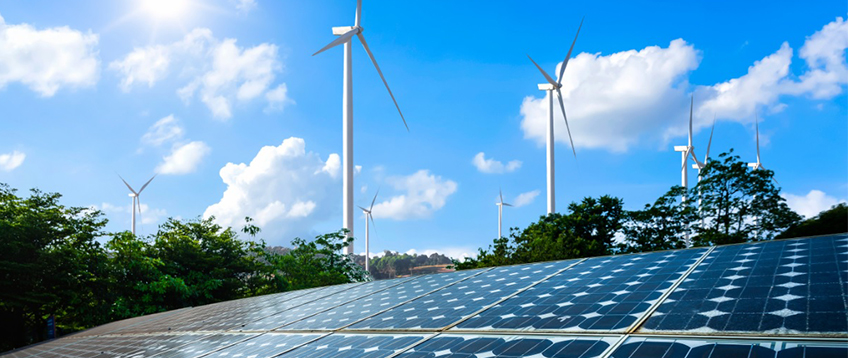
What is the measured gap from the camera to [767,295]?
6.36 metres

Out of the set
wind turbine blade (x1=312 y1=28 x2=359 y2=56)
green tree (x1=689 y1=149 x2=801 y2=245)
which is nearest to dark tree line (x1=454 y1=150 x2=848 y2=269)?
green tree (x1=689 y1=149 x2=801 y2=245)

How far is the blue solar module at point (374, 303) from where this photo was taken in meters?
9.96

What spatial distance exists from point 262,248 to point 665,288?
4389 centimetres

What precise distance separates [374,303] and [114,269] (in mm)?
32356

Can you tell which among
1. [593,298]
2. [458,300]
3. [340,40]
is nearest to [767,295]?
[593,298]

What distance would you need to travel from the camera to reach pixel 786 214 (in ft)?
153

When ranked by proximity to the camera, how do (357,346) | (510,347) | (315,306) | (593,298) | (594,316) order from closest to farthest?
(510,347), (594,316), (357,346), (593,298), (315,306)

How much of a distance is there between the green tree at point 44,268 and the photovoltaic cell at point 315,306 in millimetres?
26086

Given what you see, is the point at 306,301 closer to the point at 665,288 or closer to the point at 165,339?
the point at 165,339

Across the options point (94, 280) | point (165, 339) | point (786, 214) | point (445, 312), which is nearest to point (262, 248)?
point (94, 280)

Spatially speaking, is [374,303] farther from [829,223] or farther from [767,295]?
[829,223]

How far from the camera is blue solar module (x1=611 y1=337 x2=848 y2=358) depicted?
4430 millimetres

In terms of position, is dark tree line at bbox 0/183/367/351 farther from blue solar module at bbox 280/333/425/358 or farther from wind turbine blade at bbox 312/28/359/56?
blue solar module at bbox 280/333/425/358

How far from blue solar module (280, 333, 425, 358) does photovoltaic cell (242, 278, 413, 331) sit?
3.08 m
